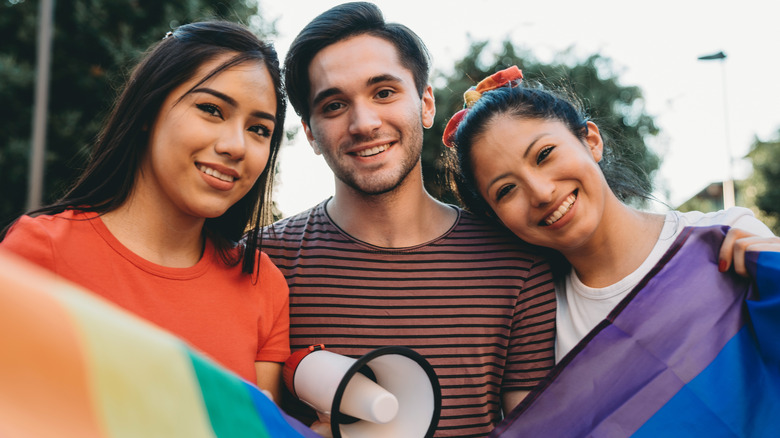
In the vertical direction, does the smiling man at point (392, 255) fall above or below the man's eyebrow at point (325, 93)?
below


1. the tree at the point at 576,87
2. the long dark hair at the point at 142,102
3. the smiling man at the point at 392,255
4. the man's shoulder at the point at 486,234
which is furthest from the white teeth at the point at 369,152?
the tree at the point at 576,87

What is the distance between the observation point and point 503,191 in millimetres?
2406

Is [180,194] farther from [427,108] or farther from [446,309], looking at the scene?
[427,108]

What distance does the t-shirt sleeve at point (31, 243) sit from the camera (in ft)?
5.41

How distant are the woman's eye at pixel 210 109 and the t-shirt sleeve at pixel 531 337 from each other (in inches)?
59.4

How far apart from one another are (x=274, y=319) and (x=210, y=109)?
0.85m

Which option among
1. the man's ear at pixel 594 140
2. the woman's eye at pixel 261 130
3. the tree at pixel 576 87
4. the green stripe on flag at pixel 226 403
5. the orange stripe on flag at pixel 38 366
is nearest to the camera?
the orange stripe on flag at pixel 38 366

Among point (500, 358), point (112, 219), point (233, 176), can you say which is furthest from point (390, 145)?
point (112, 219)

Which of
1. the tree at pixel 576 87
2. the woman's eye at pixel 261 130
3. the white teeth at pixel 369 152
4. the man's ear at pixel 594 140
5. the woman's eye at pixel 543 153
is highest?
the woman's eye at pixel 261 130

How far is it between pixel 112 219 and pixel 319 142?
3.70ft

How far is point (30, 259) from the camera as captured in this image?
5.42 feet

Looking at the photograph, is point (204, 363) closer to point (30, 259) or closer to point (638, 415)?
point (30, 259)

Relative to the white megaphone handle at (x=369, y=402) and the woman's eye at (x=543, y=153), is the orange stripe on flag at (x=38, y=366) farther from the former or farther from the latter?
the woman's eye at (x=543, y=153)

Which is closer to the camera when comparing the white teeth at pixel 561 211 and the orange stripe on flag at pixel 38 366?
the orange stripe on flag at pixel 38 366
